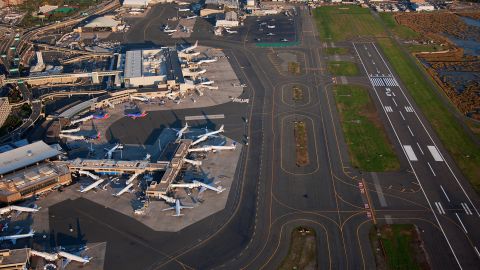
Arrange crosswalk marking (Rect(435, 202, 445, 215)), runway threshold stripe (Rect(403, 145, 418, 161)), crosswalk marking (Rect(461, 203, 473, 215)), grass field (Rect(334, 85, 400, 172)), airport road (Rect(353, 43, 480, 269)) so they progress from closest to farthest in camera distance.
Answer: airport road (Rect(353, 43, 480, 269)) → crosswalk marking (Rect(461, 203, 473, 215)) → crosswalk marking (Rect(435, 202, 445, 215)) → grass field (Rect(334, 85, 400, 172)) → runway threshold stripe (Rect(403, 145, 418, 161))

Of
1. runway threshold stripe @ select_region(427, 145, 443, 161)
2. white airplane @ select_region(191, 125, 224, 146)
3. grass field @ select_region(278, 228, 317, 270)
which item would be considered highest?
white airplane @ select_region(191, 125, 224, 146)

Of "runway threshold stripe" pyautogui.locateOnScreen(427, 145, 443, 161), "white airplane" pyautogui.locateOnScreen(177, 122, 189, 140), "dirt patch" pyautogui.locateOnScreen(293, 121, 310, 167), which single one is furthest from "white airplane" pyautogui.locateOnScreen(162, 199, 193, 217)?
"runway threshold stripe" pyautogui.locateOnScreen(427, 145, 443, 161)

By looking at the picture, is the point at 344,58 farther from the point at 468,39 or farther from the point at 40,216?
the point at 40,216

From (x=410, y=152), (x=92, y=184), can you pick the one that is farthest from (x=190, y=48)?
(x=410, y=152)

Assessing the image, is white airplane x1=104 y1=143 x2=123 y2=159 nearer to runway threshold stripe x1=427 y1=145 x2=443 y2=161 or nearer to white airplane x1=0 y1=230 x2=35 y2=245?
white airplane x1=0 y1=230 x2=35 y2=245

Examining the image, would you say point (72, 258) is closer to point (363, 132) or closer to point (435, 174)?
point (435, 174)

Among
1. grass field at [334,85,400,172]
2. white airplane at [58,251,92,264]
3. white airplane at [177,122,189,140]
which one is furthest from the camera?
white airplane at [177,122,189,140]

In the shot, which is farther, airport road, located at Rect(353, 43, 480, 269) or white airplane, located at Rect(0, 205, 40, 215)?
white airplane, located at Rect(0, 205, 40, 215)
